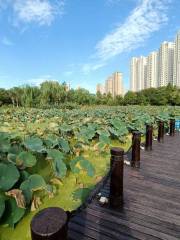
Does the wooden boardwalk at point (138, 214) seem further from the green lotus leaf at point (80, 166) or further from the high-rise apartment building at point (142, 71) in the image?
the high-rise apartment building at point (142, 71)

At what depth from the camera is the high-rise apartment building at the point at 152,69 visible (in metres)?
46.8

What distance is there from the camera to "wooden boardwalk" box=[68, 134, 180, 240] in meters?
1.93

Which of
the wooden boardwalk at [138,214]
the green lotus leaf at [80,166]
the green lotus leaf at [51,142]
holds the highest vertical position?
the green lotus leaf at [51,142]

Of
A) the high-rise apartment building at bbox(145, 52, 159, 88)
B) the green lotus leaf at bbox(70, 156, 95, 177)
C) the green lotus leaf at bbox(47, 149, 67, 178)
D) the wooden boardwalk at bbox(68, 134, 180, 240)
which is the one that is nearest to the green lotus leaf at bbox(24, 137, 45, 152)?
the green lotus leaf at bbox(47, 149, 67, 178)

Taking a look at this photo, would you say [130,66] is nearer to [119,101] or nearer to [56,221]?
[119,101]

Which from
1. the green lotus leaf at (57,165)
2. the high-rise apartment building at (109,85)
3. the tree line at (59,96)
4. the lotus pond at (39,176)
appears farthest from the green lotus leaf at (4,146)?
the high-rise apartment building at (109,85)

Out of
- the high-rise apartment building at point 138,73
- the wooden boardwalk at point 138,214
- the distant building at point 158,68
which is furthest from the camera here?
the high-rise apartment building at point 138,73

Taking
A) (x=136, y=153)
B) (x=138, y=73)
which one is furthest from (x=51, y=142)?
(x=138, y=73)

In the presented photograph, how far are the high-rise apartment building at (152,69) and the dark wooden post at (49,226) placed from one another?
4960 cm

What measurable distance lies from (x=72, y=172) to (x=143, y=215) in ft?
4.44

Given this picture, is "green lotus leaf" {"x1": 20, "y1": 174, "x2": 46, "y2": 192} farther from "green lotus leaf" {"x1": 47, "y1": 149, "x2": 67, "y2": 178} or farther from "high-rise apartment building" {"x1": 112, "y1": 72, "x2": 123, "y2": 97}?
"high-rise apartment building" {"x1": 112, "y1": 72, "x2": 123, "y2": 97}

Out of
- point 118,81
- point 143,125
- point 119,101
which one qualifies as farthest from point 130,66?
point 143,125

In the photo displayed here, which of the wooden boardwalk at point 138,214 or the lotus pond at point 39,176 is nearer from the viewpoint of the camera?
the wooden boardwalk at point 138,214

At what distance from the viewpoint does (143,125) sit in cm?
714
